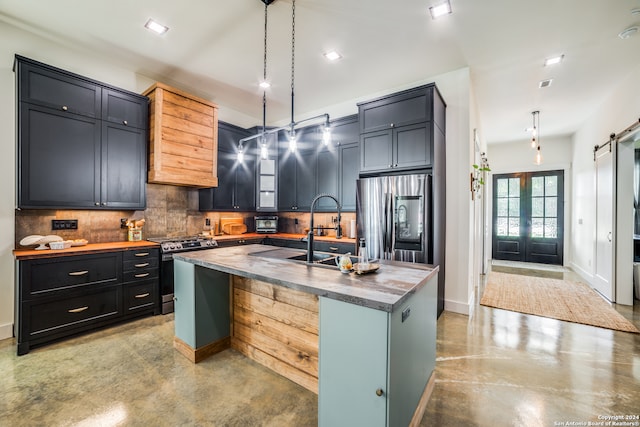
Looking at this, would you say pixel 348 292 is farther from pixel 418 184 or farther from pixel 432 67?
pixel 432 67

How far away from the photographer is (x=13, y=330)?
9.07ft

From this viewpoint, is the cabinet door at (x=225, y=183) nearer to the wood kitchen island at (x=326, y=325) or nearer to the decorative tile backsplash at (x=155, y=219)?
the decorative tile backsplash at (x=155, y=219)

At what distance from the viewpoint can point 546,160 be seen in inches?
266

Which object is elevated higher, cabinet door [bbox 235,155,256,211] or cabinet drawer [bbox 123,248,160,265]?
cabinet door [bbox 235,155,256,211]

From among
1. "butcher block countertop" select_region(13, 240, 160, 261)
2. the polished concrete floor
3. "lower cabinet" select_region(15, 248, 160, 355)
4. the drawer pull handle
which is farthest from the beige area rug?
the drawer pull handle

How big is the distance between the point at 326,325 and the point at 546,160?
7955 millimetres

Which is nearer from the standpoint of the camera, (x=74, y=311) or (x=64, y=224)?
(x=74, y=311)

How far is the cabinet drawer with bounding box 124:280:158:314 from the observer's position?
312 cm

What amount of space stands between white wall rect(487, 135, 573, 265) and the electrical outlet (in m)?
8.54

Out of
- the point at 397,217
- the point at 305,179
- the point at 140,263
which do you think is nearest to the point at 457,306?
the point at 397,217

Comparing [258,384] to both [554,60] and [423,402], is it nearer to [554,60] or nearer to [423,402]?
[423,402]

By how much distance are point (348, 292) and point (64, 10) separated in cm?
363

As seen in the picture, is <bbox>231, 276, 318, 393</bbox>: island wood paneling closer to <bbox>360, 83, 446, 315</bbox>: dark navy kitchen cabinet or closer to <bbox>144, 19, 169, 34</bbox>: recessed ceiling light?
<bbox>360, 83, 446, 315</bbox>: dark navy kitchen cabinet

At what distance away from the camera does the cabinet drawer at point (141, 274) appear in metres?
3.12
